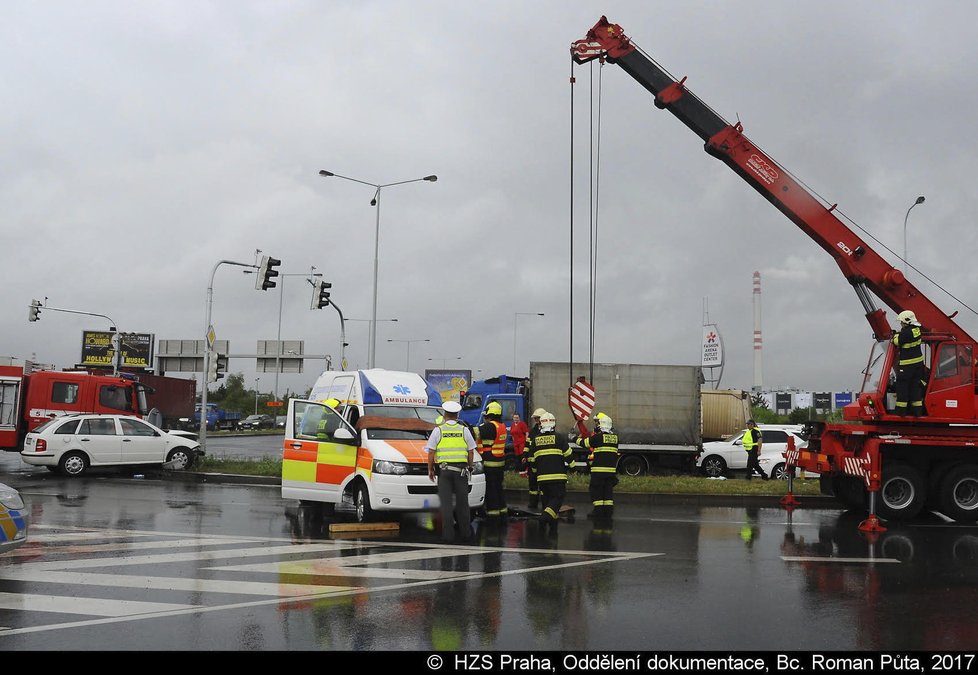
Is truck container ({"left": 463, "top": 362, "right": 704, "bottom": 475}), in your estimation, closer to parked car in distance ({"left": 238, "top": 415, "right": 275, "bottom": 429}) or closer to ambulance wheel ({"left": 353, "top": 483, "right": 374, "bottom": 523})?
ambulance wheel ({"left": 353, "top": 483, "right": 374, "bottom": 523})

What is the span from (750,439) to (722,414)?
7.89 meters

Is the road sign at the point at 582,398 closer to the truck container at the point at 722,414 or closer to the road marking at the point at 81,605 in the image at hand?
the truck container at the point at 722,414

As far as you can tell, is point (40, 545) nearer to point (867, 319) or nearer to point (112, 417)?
point (112, 417)

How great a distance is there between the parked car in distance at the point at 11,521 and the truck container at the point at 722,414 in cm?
2369

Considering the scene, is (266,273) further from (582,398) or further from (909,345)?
(909,345)

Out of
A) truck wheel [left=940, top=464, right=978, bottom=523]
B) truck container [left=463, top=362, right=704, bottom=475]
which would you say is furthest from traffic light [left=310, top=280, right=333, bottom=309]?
truck wheel [left=940, top=464, right=978, bottom=523]

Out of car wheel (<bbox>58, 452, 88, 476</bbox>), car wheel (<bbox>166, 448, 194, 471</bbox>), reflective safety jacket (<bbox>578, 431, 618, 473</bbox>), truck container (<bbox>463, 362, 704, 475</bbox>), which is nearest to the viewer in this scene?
reflective safety jacket (<bbox>578, 431, 618, 473</bbox>)

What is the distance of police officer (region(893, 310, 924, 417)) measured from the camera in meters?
12.4

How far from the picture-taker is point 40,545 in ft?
31.9

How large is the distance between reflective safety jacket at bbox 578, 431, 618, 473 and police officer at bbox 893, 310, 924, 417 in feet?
15.4

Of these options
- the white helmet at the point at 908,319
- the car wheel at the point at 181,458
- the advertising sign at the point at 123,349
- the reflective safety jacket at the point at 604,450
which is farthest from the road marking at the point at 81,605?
the advertising sign at the point at 123,349
